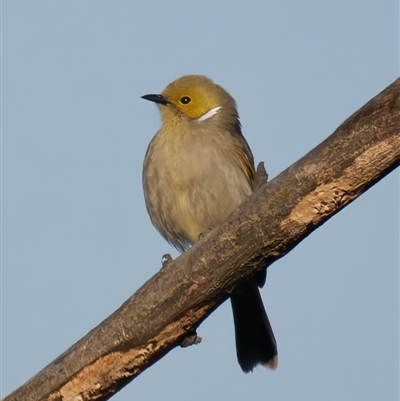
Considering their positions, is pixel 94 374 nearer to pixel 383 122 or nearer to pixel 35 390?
pixel 35 390

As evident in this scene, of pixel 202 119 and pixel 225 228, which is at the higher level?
pixel 202 119

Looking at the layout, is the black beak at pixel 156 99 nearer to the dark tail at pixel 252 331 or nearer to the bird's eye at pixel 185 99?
the bird's eye at pixel 185 99

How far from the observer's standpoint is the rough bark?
13.7ft

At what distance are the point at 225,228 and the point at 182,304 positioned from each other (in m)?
0.52

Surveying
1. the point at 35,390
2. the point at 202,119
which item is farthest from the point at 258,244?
the point at 202,119

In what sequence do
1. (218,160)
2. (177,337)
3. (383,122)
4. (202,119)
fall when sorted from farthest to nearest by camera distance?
1. (202,119)
2. (218,160)
3. (177,337)
4. (383,122)

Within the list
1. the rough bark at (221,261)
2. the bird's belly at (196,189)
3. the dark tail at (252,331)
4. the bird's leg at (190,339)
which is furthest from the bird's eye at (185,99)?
the bird's leg at (190,339)

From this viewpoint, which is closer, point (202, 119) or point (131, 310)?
point (131, 310)

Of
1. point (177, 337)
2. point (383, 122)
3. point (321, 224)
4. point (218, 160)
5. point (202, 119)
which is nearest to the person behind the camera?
point (383, 122)

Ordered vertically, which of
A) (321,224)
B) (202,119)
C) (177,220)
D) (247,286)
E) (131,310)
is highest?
(202,119)

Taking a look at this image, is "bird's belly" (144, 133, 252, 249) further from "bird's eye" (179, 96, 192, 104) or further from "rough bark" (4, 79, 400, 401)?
"rough bark" (4, 79, 400, 401)

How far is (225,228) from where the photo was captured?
4605 mm

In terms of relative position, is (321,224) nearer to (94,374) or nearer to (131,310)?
(131,310)

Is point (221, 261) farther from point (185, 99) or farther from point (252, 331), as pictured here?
point (185, 99)
